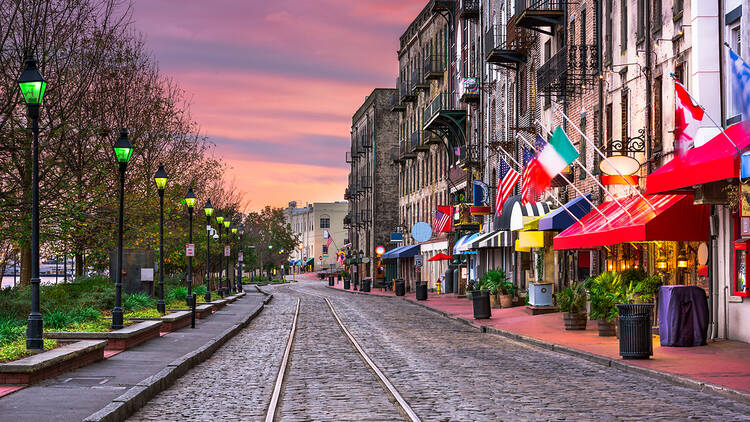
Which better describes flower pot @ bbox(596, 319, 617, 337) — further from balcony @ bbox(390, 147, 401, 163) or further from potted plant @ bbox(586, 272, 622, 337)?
balcony @ bbox(390, 147, 401, 163)

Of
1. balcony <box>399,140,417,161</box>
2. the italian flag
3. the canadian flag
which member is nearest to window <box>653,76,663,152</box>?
the italian flag

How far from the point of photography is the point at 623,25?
28812mm

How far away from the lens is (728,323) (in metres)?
21.7

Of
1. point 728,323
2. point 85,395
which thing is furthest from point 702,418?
point 728,323

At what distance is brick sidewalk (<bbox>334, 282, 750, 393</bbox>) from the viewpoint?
15.1 meters

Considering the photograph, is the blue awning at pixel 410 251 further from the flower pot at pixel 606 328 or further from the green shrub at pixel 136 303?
the flower pot at pixel 606 328

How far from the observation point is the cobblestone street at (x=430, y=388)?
11898mm

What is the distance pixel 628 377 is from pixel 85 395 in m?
8.55

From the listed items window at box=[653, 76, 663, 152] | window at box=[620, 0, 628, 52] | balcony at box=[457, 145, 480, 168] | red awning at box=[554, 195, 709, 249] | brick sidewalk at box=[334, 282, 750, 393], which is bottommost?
brick sidewalk at box=[334, 282, 750, 393]

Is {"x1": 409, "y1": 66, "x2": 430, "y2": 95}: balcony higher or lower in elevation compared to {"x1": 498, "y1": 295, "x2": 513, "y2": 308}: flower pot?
higher

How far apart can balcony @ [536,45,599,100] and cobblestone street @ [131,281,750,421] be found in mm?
11241

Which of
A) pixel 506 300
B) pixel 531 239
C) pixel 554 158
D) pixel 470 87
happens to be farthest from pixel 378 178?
pixel 554 158

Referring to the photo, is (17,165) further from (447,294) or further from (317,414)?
(447,294)

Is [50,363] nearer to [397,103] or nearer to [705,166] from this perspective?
[705,166]
